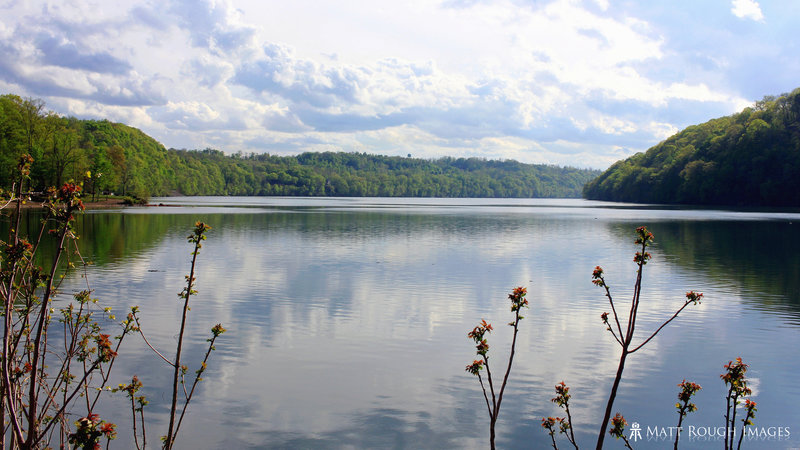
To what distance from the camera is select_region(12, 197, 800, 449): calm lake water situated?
8180 mm

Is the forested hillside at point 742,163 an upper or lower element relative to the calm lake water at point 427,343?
upper

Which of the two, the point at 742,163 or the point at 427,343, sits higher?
the point at 742,163

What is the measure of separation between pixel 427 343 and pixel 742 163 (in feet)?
329

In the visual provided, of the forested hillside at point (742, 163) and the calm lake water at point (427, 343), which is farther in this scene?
the forested hillside at point (742, 163)

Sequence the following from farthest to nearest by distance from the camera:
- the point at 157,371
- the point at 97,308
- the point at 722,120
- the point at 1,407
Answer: the point at 722,120 < the point at 97,308 < the point at 157,371 < the point at 1,407

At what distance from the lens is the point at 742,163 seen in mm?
96125

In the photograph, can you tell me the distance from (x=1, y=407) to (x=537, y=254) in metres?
25.8

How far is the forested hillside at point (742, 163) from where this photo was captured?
298ft

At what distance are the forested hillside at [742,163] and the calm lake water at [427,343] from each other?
7612cm

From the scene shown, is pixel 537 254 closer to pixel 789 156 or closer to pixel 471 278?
pixel 471 278

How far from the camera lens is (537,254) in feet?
92.8

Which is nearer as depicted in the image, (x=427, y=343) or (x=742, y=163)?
(x=427, y=343)

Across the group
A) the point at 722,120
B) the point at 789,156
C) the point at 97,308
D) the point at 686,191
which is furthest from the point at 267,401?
the point at 722,120

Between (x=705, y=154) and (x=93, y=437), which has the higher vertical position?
(x=705, y=154)
